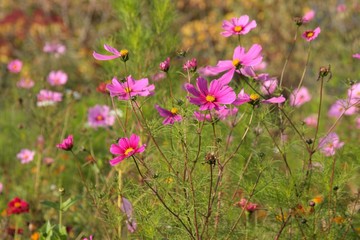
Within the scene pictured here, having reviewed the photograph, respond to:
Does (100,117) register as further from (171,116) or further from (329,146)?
(171,116)

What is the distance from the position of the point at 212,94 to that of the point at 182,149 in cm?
28

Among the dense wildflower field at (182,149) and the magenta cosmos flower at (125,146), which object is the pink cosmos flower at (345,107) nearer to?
the dense wildflower field at (182,149)

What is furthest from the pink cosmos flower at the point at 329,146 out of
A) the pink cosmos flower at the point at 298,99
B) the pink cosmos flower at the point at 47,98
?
the pink cosmos flower at the point at 47,98

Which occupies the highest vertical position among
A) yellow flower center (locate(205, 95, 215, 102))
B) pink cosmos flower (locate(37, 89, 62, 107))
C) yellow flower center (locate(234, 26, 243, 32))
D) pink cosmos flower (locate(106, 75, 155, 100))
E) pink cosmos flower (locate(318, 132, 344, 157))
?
Answer: yellow flower center (locate(234, 26, 243, 32))

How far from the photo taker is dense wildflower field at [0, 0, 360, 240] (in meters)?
1.65

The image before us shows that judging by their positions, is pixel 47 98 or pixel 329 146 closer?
pixel 329 146

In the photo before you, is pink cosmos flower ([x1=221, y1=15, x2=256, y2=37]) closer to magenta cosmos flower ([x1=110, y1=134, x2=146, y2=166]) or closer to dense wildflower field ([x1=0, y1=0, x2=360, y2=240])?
dense wildflower field ([x1=0, y1=0, x2=360, y2=240])

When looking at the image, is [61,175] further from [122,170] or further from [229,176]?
[229,176]

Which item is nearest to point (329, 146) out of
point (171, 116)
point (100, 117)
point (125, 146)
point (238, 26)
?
point (238, 26)

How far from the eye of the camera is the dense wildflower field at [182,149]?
165 centimetres

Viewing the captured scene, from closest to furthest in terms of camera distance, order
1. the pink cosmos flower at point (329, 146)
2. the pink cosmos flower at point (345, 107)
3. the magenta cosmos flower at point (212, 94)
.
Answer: the magenta cosmos flower at point (212, 94) → the pink cosmos flower at point (345, 107) → the pink cosmos flower at point (329, 146)

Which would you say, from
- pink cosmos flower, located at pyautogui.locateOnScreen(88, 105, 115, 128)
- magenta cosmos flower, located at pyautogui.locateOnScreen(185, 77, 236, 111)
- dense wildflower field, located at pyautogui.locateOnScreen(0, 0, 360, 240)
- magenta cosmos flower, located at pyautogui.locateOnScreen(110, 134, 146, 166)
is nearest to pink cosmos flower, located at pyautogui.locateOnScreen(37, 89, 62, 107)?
dense wildflower field, located at pyautogui.locateOnScreen(0, 0, 360, 240)

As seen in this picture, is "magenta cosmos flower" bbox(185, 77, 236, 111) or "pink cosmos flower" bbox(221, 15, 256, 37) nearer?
"magenta cosmos flower" bbox(185, 77, 236, 111)

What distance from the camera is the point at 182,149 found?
1.74 m
